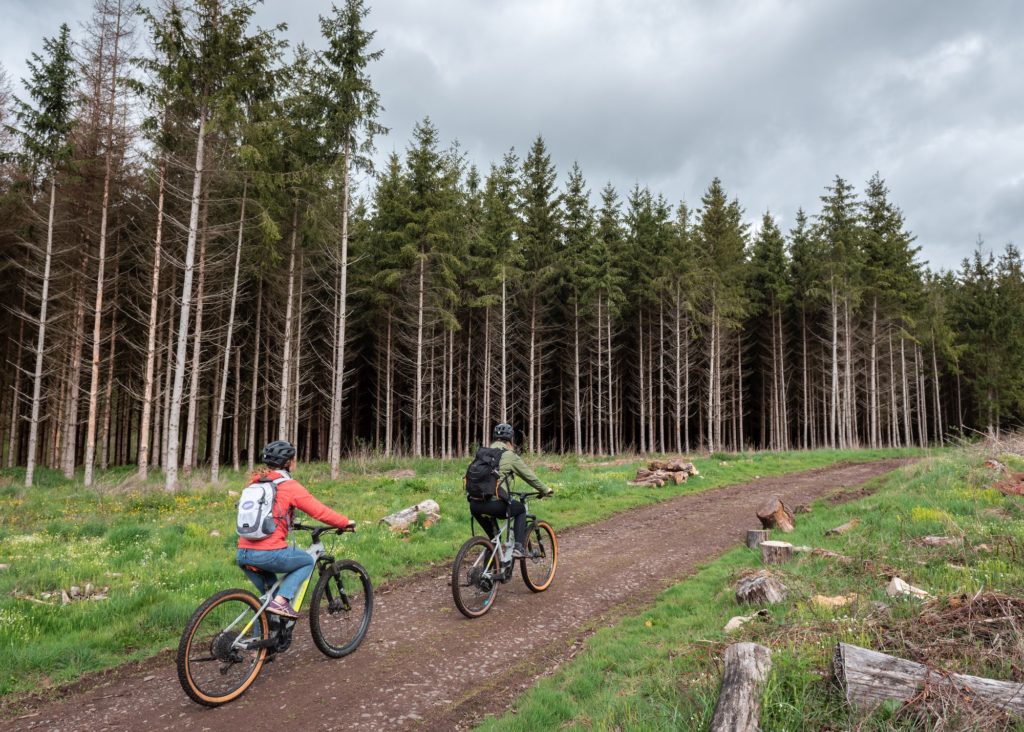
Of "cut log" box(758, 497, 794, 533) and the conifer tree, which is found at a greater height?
the conifer tree

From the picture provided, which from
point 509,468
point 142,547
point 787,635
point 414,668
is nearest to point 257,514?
point 414,668

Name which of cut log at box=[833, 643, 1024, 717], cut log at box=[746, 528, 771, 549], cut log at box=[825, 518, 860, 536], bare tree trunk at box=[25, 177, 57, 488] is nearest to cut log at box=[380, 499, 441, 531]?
→ cut log at box=[746, 528, 771, 549]

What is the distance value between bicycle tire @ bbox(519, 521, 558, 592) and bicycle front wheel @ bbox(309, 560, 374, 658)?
2.32 m

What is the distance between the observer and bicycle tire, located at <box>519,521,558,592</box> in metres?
7.58

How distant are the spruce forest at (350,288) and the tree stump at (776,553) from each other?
15.5 m

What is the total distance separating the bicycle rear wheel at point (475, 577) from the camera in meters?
A: 6.63

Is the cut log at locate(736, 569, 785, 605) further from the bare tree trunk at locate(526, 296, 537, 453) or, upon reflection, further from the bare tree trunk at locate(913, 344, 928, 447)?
the bare tree trunk at locate(913, 344, 928, 447)

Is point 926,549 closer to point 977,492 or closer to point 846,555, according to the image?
point 846,555

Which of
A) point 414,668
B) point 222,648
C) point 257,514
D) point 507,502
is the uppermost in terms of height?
point 257,514

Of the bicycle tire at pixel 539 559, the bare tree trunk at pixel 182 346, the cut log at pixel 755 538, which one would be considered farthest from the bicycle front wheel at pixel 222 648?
the bare tree trunk at pixel 182 346

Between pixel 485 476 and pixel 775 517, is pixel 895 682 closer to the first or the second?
pixel 485 476

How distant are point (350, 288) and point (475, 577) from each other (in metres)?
26.8

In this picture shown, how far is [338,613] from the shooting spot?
19.3ft

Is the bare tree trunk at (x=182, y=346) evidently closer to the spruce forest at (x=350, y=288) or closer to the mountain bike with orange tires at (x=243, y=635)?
the spruce forest at (x=350, y=288)
